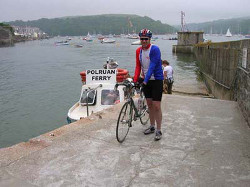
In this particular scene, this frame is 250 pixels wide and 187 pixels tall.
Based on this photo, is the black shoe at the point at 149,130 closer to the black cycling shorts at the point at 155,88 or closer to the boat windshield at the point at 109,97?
the black cycling shorts at the point at 155,88

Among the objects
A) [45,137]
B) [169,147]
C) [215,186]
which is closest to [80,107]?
[45,137]

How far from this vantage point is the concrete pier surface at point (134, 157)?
4383 millimetres

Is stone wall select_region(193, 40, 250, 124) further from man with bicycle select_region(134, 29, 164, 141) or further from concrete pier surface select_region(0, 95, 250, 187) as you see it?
man with bicycle select_region(134, 29, 164, 141)

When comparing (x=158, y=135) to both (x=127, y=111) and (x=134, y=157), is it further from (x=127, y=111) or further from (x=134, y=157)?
(x=134, y=157)

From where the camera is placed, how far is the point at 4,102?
2355 centimetres

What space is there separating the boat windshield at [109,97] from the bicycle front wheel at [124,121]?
583 cm

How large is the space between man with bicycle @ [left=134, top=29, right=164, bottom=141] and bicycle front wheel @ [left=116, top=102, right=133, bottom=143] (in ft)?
1.54

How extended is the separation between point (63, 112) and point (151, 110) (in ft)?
48.7

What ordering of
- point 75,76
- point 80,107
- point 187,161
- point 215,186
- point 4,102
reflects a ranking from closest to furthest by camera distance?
1. point 215,186
2. point 187,161
3. point 80,107
4. point 4,102
5. point 75,76

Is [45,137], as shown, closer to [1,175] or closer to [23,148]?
[23,148]

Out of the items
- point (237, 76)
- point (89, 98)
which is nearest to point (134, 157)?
point (237, 76)

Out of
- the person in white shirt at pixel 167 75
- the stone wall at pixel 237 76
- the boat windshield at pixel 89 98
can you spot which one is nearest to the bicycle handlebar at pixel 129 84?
the stone wall at pixel 237 76

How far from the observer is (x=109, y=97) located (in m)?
12.0

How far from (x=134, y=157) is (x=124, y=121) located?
97cm
